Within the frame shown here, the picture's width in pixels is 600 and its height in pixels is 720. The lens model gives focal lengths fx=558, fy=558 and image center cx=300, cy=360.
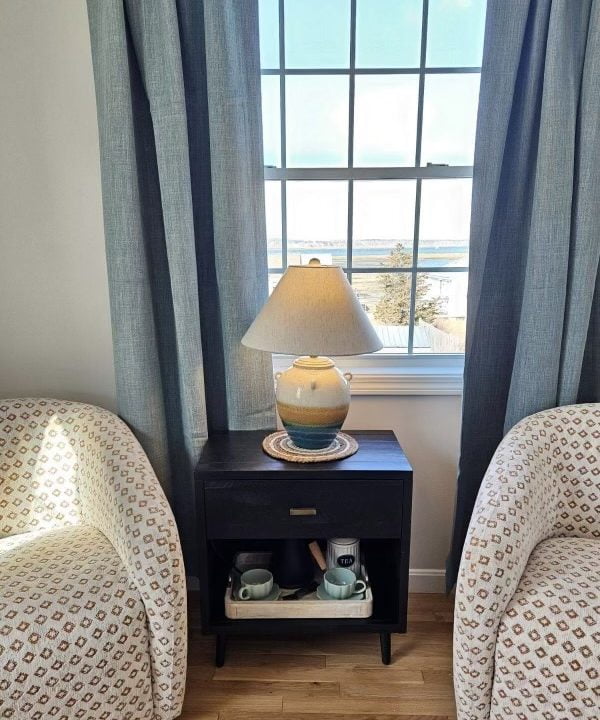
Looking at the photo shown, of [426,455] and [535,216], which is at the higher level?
[535,216]

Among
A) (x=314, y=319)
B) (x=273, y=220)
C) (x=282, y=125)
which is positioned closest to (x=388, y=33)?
(x=282, y=125)

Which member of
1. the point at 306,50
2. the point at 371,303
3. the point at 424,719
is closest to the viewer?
the point at 424,719

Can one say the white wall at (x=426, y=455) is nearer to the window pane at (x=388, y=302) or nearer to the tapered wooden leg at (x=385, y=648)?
the window pane at (x=388, y=302)

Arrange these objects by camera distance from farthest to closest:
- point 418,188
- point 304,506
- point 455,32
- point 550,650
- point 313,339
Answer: point 418,188 → point 455,32 → point 304,506 → point 313,339 → point 550,650

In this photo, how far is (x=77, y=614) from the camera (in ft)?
3.92

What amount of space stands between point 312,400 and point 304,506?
284 millimetres

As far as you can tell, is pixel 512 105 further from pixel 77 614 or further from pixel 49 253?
pixel 77 614

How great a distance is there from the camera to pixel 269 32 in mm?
1723

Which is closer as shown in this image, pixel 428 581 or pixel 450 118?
pixel 450 118

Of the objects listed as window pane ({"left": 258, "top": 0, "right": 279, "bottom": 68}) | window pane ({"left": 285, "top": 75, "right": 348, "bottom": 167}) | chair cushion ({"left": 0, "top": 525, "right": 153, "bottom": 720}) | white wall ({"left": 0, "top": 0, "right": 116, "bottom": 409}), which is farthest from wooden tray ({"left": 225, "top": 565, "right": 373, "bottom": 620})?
window pane ({"left": 258, "top": 0, "right": 279, "bottom": 68})

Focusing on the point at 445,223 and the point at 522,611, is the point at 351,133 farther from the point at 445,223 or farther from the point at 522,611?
the point at 522,611

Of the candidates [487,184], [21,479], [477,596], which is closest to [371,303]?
[487,184]

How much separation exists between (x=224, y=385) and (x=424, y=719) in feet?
3.52

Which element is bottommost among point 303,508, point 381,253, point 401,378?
point 303,508
